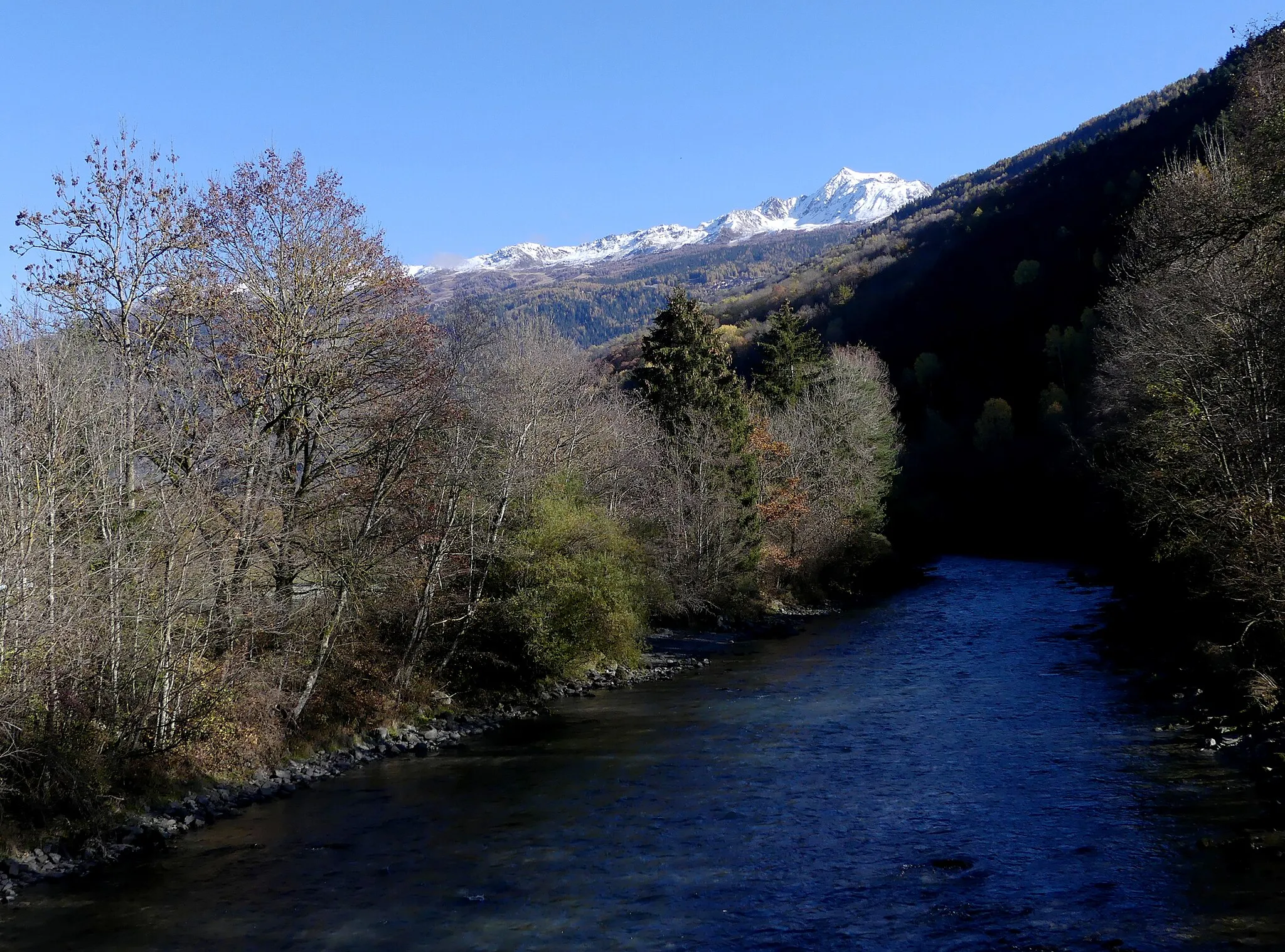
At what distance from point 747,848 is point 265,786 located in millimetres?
10232

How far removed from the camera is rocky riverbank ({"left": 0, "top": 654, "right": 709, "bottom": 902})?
15.3 meters

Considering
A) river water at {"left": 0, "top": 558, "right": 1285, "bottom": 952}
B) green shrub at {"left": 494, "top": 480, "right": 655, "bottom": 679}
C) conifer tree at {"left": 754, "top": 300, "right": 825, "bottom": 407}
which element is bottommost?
river water at {"left": 0, "top": 558, "right": 1285, "bottom": 952}

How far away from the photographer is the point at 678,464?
4244 centimetres

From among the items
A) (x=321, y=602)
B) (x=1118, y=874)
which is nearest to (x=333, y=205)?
(x=321, y=602)

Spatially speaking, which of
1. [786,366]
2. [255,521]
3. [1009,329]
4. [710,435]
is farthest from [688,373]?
[1009,329]

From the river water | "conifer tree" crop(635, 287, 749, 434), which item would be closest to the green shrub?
the river water

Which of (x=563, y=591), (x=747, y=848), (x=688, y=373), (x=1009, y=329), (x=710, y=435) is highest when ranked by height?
(x=1009, y=329)

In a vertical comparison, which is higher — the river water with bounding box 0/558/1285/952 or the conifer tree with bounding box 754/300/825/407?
the conifer tree with bounding box 754/300/825/407

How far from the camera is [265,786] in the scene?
65.2 feet

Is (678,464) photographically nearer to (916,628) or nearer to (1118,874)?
(916,628)

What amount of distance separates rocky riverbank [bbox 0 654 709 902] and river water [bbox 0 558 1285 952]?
21.0 inches

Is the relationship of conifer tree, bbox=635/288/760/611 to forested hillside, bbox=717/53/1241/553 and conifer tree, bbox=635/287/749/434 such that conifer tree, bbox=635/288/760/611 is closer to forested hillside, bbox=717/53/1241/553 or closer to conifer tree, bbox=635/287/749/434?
conifer tree, bbox=635/287/749/434

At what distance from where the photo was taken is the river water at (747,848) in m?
12.8

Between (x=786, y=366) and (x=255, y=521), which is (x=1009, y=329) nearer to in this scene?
(x=786, y=366)
